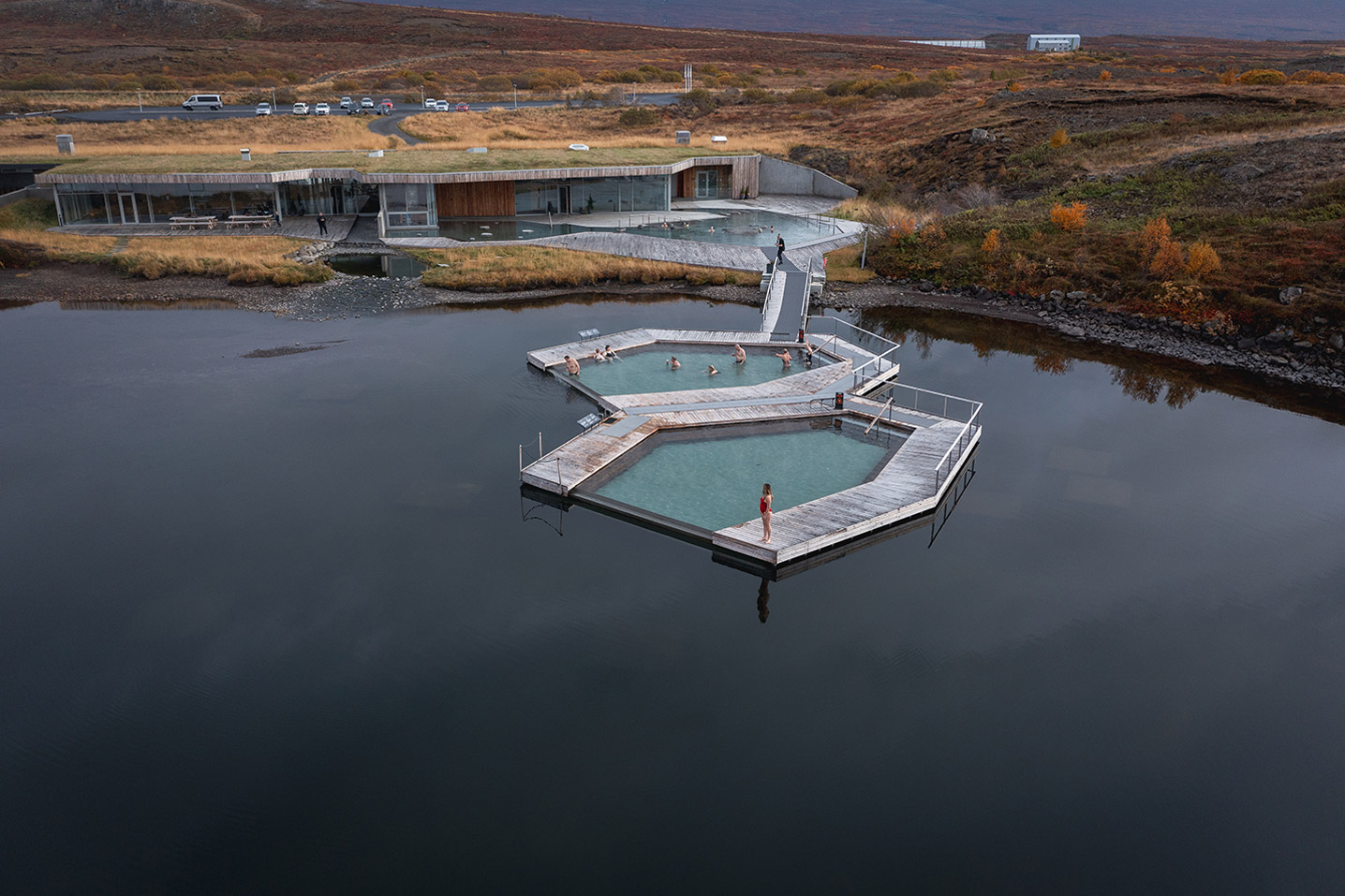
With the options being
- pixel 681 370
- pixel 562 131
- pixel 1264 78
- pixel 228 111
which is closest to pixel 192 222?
pixel 681 370

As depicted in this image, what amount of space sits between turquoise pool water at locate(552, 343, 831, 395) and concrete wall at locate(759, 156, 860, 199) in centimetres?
2565

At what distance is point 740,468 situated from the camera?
20656 millimetres

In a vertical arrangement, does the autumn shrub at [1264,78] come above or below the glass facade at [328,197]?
above

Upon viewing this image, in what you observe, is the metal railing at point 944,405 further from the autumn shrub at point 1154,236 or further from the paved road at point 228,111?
the paved road at point 228,111

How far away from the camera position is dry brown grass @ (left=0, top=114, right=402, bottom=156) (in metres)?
51.1

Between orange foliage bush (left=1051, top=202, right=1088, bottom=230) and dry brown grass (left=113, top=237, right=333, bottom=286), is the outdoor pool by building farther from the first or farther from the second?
orange foliage bush (left=1051, top=202, right=1088, bottom=230)

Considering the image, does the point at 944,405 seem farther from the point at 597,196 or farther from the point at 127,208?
the point at 127,208

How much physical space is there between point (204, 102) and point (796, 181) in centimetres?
5113

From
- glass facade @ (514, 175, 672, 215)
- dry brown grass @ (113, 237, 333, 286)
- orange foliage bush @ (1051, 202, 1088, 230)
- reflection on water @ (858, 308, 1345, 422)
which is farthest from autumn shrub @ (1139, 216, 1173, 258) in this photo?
dry brown grass @ (113, 237, 333, 286)

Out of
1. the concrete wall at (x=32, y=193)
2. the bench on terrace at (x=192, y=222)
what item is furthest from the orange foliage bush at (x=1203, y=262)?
the concrete wall at (x=32, y=193)

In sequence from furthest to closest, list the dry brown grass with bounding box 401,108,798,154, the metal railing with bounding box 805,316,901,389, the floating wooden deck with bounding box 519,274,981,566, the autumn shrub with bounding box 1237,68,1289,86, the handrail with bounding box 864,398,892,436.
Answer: the autumn shrub with bounding box 1237,68,1289,86
the dry brown grass with bounding box 401,108,798,154
the metal railing with bounding box 805,316,901,389
the handrail with bounding box 864,398,892,436
the floating wooden deck with bounding box 519,274,981,566

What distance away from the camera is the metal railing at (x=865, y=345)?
84.5ft

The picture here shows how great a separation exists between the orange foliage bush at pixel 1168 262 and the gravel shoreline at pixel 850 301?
8.39 ft

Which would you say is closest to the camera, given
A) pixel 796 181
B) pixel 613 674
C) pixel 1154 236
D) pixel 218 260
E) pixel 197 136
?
pixel 613 674
